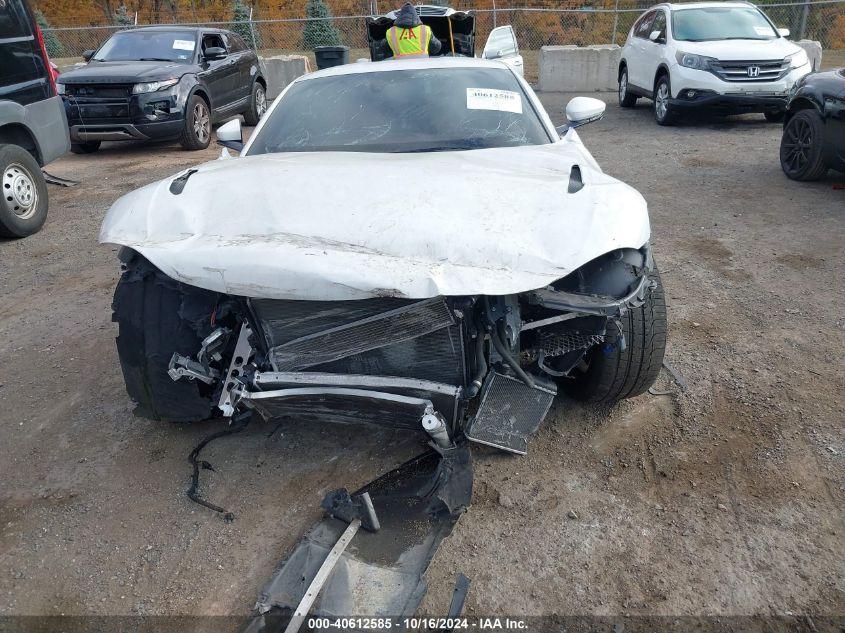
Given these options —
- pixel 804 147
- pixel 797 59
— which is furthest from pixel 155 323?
pixel 797 59

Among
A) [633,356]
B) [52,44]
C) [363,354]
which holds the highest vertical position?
[52,44]

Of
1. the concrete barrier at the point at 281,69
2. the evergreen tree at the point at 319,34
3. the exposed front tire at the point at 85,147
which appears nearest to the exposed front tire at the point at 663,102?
the concrete barrier at the point at 281,69

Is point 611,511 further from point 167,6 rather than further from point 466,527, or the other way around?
point 167,6

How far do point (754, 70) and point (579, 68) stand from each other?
5.68 meters

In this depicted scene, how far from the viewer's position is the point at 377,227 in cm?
246

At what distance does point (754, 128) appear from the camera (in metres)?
9.96

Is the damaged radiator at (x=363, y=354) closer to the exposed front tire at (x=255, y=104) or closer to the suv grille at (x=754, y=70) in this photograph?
the suv grille at (x=754, y=70)

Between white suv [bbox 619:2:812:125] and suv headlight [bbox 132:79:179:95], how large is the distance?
24.1ft

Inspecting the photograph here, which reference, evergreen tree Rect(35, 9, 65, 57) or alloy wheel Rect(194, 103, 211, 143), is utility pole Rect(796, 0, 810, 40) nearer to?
alloy wheel Rect(194, 103, 211, 143)

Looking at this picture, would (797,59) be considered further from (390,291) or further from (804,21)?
(390,291)

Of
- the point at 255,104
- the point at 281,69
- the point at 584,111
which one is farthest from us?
the point at 281,69

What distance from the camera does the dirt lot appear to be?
2334mm

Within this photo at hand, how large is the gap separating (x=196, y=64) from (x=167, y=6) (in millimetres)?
22717

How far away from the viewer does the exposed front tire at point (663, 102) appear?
398 inches
